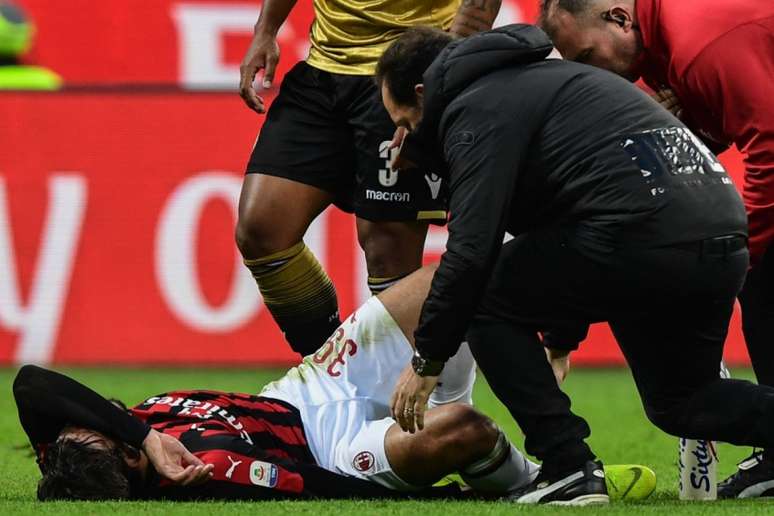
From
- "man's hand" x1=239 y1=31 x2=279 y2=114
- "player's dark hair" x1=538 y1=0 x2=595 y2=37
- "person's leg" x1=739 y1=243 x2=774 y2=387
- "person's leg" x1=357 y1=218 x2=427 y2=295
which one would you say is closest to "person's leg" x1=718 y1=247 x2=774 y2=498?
"person's leg" x1=739 y1=243 x2=774 y2=387

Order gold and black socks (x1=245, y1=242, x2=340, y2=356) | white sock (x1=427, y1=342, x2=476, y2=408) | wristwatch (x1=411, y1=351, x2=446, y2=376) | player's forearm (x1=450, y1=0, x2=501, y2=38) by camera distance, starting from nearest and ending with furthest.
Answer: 1. wristwatch (x1=411, y1=351, x2=446, y2=376)
2. white sock (x1=427, y1=342, x2=476, y2=408)
3. player's forearm (x1=450, y1=0, x2=501, y2=38)
4. gold and black socks (x1=245, y1=242, x2=340, y2=356)

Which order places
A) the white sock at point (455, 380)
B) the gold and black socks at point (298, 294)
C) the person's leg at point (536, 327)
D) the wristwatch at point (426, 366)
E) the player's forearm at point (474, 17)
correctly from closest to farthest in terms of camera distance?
the wristwatch at point (426, 366)
the person's leg at point (536, 327)
the white sock at point (455, 380)
the player's forearm at point (474, 17)
the gold and black socks at point (298, 294)

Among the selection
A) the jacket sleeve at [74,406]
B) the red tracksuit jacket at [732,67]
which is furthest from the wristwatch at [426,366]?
the red tracksuit jacket at [732,67]

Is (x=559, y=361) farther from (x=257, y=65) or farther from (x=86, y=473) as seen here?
(x=257, y=65)

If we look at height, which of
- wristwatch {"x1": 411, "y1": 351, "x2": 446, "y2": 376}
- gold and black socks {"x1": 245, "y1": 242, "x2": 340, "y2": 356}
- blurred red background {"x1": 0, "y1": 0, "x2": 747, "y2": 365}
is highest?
wristwatch {"x1": 411, "y1": 351, "x2": 446, "y2": 376}

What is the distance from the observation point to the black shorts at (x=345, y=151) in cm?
538

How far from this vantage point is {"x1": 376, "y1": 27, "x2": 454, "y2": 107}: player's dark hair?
169 inches

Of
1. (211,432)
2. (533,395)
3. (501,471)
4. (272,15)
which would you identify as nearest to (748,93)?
(533,395)

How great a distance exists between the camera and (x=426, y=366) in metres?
4.07

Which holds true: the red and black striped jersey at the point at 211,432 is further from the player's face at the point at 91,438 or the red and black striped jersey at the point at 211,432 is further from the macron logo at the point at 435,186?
the macron logo at the point at 435,186

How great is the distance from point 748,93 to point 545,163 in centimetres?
56

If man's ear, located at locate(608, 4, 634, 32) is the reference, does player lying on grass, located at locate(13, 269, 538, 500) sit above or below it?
below

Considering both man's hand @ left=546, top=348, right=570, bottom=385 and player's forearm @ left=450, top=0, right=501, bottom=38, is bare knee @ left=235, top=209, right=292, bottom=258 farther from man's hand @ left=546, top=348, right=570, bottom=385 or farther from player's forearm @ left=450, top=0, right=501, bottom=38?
man's hand @ left=546, top=348, right=570, bottom=385

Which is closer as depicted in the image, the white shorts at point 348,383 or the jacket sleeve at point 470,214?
the jacket sleeve at point 470,214
